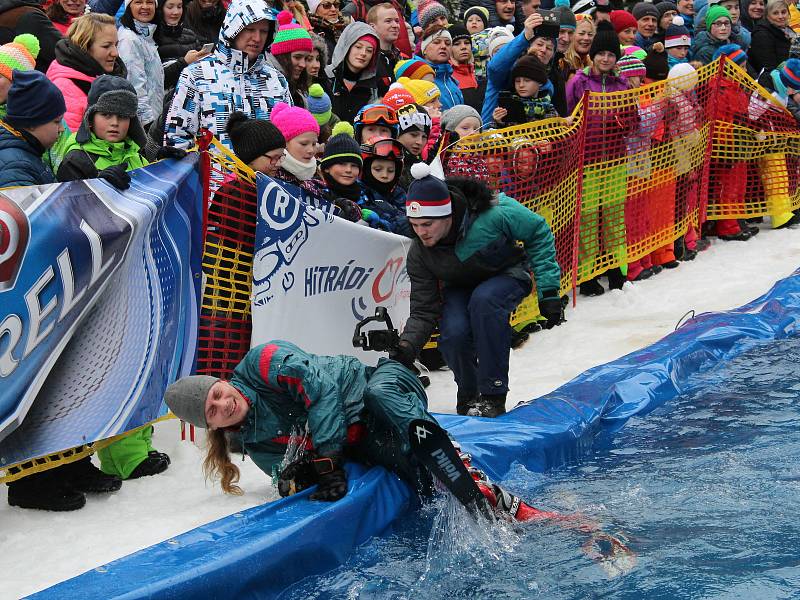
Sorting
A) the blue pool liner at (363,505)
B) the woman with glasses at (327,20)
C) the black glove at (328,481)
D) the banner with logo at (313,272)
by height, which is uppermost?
the woman with glasses at (327,20)

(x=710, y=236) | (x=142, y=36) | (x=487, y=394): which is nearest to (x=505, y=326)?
(x=487, y=394)

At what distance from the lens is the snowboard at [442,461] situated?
5.15 m

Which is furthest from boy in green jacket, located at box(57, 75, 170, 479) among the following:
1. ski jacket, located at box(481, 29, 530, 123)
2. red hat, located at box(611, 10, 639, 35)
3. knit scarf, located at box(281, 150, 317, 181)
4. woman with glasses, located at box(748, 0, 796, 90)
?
woman with glasses, located at box(748, 0, 796, 90)

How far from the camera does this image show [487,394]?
265 inches

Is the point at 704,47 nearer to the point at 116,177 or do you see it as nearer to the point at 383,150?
the point at 383,150

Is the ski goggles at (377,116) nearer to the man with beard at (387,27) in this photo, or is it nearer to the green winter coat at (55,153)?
the green winter coat at (55,153)

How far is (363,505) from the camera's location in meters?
5.22

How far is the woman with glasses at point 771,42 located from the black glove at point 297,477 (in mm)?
10822

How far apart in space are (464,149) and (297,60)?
62.7 inches

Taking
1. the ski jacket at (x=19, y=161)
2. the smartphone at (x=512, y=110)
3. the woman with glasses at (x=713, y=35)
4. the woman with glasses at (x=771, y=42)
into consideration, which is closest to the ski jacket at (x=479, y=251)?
the ski jacket at (x=19, y=161)

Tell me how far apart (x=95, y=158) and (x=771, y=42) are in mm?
10722

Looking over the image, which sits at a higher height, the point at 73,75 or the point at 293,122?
the point at 73,75

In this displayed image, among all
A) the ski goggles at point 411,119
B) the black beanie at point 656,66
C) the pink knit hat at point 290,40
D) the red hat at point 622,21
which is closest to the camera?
the ski goggles at point 411,119

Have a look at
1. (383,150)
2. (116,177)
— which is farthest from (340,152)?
(116,177)
